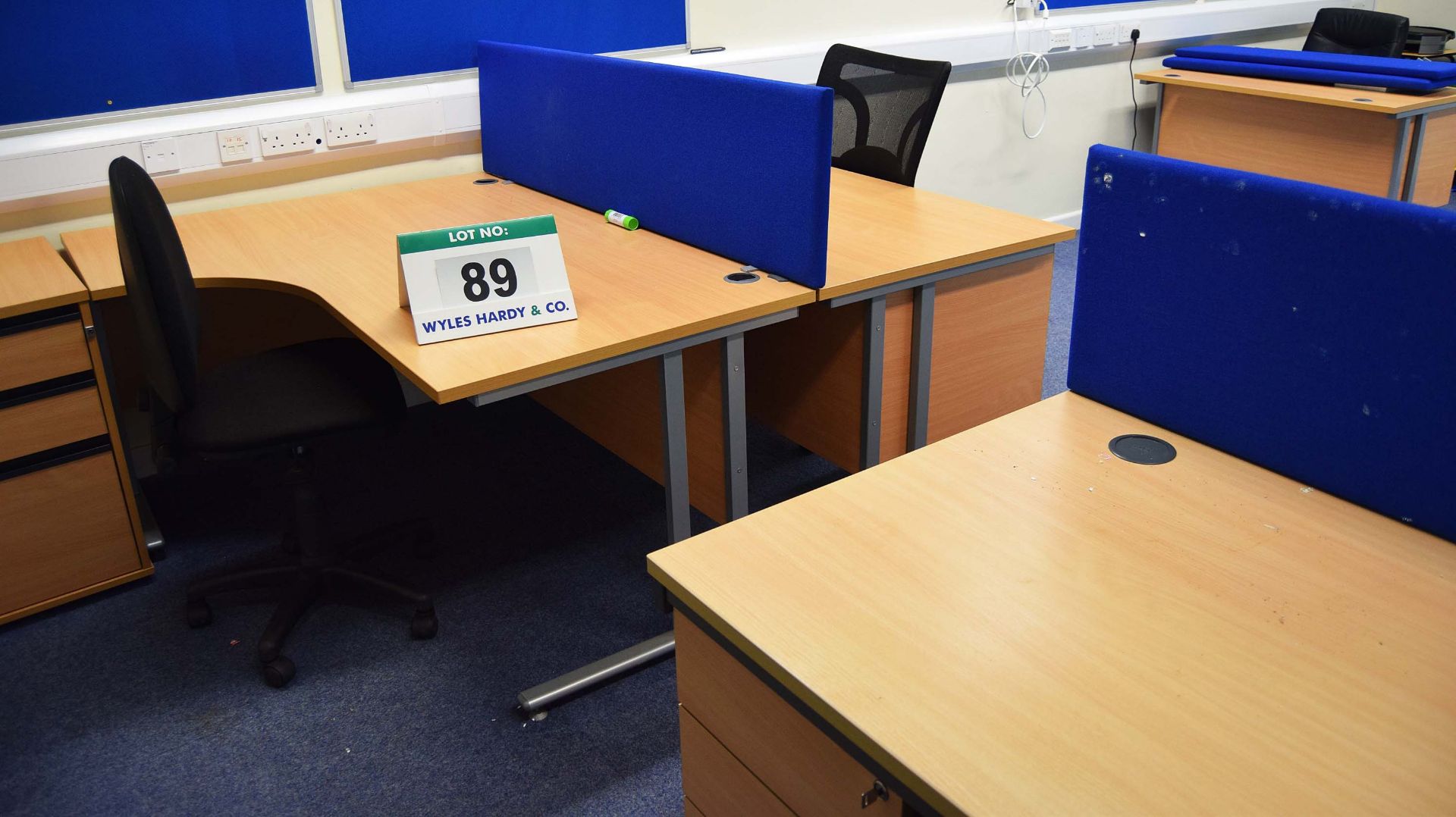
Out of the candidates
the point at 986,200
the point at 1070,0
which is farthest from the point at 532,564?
the point at 1070,0

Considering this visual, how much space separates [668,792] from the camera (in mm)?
1870

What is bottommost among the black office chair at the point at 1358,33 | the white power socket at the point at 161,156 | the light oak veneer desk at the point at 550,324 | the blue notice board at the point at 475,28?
the light oak veneer desk at the point at 550,324

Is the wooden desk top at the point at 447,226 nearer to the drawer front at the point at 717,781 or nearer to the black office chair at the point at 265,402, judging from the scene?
the black office chair at the point at 265,402

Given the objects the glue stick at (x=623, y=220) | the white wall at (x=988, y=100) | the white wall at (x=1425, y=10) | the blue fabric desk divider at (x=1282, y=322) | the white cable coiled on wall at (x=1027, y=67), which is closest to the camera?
the blue fabric desk divider at (x=1282, y=322)

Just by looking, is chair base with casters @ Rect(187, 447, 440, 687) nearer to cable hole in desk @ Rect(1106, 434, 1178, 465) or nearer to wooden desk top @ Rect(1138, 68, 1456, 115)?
cable hole in desk @ Rect(1106, 434, 1178, 465)

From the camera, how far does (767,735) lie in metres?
1.21

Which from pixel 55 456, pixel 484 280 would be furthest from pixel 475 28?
pixel 55 456

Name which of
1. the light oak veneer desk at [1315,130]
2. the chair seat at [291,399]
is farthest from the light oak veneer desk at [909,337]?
the light oak veneer desk at [1315,130]

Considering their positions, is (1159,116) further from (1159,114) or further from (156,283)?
(156,283)

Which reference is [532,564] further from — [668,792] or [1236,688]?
[1236,688]

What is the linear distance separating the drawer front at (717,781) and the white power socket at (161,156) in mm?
2138

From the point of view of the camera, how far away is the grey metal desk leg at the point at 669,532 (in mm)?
2043

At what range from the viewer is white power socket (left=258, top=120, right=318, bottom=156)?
111 inches

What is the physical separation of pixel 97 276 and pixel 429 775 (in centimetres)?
134
